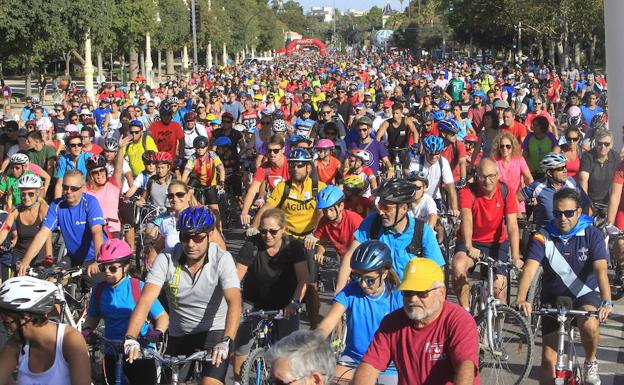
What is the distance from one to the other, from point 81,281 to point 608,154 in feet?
18.8

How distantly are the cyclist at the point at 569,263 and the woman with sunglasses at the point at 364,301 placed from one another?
1.33 meters

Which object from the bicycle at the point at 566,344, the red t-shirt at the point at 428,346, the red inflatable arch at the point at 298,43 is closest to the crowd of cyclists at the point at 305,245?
the red t-shirt at the point at 428,346

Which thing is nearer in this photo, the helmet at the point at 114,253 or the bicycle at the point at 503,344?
the helmet at the point at 114,253

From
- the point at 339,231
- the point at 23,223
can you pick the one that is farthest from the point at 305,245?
the point at 23,223

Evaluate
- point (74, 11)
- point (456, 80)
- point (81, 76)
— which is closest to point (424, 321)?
point (456, 80)

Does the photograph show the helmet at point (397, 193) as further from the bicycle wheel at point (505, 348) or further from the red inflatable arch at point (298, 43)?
the red inflatable arch at point (298, 43)

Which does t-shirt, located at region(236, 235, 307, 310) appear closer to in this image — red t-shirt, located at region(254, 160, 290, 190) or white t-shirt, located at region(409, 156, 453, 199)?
red t-shirt, located at region(254, 160, 290, 190)

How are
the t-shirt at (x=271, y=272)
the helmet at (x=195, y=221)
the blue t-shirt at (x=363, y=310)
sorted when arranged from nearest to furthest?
1. the blue t-shirt at (x=363, y=310)
2. the helmet at (x=195, y=221)
3. the t-shirt at (x=271, y=272)

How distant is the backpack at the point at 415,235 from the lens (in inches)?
286

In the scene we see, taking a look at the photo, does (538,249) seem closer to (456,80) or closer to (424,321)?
(424,321)

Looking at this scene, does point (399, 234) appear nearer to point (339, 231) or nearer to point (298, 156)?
point (339, 231)

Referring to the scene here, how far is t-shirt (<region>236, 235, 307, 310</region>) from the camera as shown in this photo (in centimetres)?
766

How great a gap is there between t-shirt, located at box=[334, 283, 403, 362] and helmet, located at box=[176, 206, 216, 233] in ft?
3.05

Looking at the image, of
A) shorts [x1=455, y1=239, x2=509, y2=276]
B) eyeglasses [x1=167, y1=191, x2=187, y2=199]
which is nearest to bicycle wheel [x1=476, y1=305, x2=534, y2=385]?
shorts [x1=455, y1=239, x2=509, y2=276]
